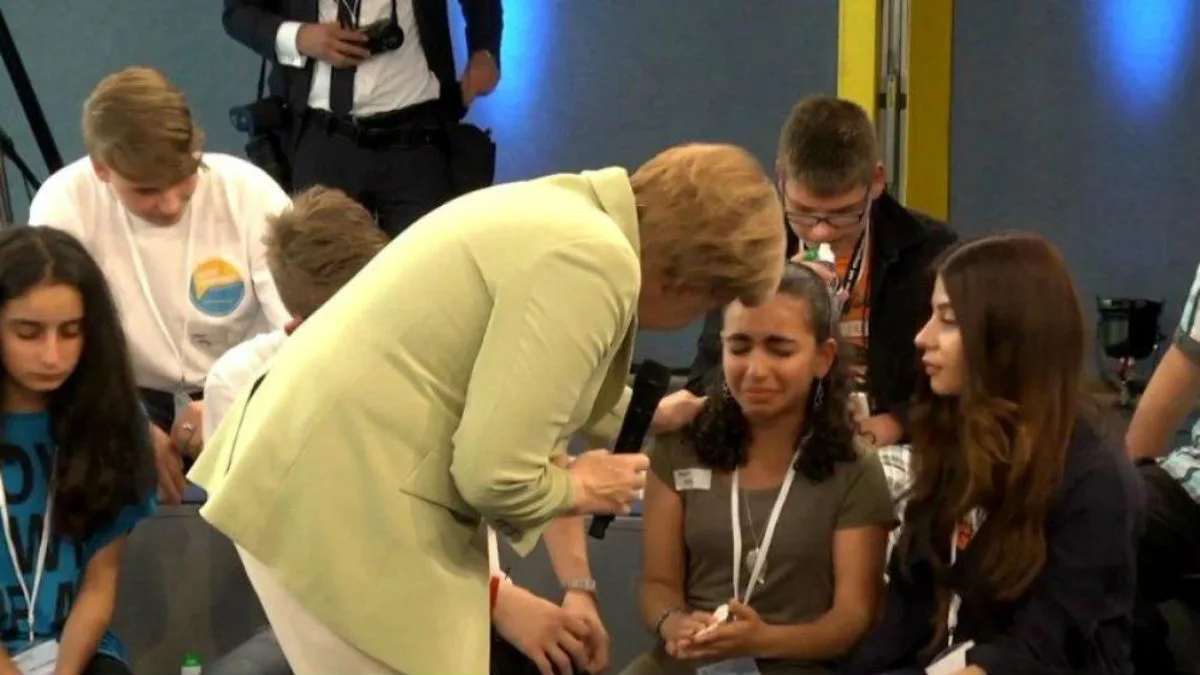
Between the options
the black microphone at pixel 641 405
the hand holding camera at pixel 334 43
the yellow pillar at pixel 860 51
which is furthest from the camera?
the yellow pillar at pixel 860 51

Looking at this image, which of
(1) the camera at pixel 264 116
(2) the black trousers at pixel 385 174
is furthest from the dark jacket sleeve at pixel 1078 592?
(1) the camera at pixel 264 116

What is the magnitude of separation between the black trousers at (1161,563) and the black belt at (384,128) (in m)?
1.85

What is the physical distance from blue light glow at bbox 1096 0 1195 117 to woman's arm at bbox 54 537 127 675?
400 centimetres

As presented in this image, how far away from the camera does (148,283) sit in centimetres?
290

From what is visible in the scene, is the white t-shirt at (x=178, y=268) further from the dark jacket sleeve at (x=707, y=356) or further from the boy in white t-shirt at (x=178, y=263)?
the dark jacket sleeve at (x=707, y=356)

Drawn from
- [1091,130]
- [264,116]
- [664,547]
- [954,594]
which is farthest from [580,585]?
[1091,130]

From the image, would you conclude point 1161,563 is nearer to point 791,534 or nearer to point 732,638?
point 791,534

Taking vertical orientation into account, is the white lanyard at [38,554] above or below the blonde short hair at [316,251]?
below

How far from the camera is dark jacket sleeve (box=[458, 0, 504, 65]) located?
3.72 m

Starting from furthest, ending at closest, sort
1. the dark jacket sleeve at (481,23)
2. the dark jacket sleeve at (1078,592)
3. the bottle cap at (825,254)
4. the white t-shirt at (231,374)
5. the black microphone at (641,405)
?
the dark jacket sleeve at (481,23), the bottle cap at (825,254), the white t-shirt at (231,374), the dark jacket sleeve at (1078,592), the black microphone at (641,405)

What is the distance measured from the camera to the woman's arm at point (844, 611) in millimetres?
2234

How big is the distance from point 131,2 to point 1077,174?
3.56 m

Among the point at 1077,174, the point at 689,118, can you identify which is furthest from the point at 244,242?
the point at 1077,174

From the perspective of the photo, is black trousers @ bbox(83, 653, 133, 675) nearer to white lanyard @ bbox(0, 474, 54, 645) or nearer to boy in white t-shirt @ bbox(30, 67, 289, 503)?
white lanyard @ bbox(0, 474, 54, 645)
